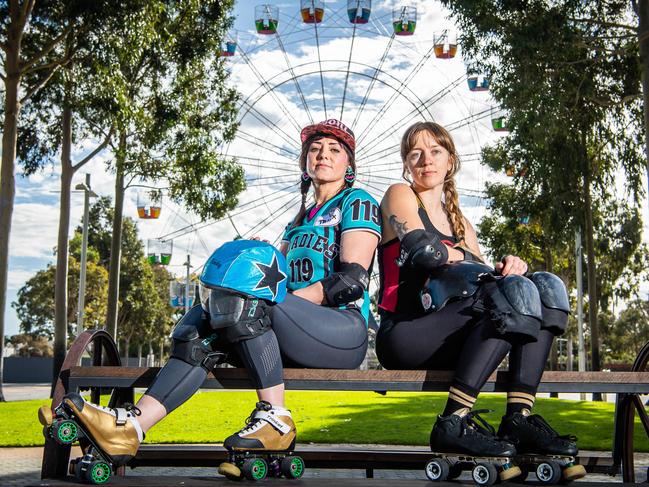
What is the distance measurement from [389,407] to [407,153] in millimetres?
13802

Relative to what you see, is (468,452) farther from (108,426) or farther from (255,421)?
(108,426)

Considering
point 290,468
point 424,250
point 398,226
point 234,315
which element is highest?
point 398,226

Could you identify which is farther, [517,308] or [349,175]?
[349,175]

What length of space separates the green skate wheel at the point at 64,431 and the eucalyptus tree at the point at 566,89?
46.3 feet

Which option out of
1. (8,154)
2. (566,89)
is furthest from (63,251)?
(566,89)

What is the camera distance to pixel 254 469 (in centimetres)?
257

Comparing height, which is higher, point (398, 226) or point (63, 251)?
point (63, 251)

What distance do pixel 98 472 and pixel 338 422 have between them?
11039 millimetres

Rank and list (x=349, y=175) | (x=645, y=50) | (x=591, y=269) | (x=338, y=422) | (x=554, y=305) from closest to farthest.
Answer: (x=554, y=305) → (x=349, y=175) → (x=338, y=422) → (x=645, y=50) → (x=591, y=269)

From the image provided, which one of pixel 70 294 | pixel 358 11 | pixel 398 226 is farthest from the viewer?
pixel 70 294

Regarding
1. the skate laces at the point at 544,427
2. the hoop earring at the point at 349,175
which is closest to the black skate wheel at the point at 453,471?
the skate laces at the point at 544,427

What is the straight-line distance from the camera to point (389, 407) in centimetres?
1678

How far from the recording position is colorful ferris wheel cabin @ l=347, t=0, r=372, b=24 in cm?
2734

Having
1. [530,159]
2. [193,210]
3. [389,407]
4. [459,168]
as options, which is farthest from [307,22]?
[459,168]
